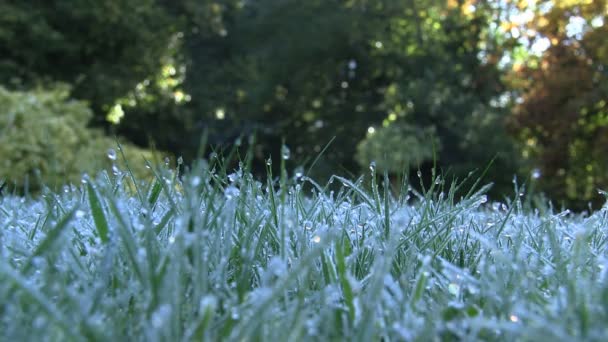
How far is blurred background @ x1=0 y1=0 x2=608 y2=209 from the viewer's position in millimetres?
11008

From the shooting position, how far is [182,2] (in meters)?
15.5

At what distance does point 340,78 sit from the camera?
18.3 meters

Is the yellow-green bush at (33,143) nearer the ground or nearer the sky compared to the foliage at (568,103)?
nearer the sky

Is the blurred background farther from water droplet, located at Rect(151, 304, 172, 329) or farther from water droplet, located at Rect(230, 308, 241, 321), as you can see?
water droplet, located at Rect(151, 304, 172, 329)

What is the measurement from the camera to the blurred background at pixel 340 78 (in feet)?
36.1

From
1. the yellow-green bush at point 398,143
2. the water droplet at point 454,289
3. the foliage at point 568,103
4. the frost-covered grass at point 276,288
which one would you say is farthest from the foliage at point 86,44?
the water droplet at point 454,289

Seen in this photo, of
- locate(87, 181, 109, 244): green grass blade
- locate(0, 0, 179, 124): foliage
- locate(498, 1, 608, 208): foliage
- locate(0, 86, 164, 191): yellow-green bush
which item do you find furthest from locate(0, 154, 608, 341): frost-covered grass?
locate(0, 0, 179, 124): foliage

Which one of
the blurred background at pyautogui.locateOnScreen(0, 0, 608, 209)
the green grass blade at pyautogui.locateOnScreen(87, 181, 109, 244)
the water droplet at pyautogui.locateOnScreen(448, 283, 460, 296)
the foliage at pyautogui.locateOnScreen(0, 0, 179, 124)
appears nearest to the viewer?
the water droplet at pyautogui.locateOnScreen(448, 283, 460, 296)

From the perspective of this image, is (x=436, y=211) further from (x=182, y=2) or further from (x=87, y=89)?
(x=182, y=2)

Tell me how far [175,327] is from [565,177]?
1162cm

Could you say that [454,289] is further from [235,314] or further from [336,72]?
[336,72]

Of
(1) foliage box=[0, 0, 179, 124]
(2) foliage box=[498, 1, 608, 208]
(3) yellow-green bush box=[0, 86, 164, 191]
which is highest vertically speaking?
(1) foliage box=[0, 0, 179, 124]

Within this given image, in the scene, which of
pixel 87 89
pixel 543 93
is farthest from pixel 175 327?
pixel 87 89

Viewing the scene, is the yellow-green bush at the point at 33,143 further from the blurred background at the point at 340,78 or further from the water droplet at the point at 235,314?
the water droplet at the point at 235,314
